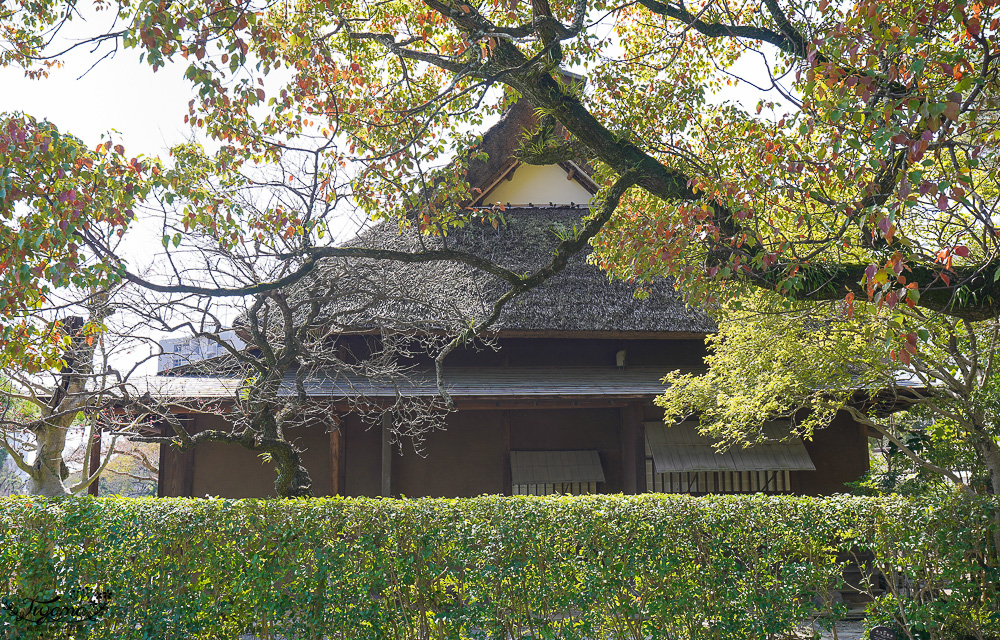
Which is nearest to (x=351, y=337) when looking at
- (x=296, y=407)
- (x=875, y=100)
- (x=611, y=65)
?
(x=296, y=407)

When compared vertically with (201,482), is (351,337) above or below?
above

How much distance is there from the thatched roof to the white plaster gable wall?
0.75 metres

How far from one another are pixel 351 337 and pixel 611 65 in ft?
18.2

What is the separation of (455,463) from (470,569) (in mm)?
5084

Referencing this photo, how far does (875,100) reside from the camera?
147 inches

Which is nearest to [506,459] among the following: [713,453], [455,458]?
[455,458]

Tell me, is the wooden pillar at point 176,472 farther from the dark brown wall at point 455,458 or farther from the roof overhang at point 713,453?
the roof overhang at point 713,453

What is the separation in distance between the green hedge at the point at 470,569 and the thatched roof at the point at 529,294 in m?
2.93

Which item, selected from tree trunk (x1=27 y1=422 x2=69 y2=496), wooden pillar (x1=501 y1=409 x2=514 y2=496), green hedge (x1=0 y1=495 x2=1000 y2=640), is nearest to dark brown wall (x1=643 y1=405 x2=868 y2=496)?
wooden pillar (x1=501 y1=409 x2=514 y2=496)

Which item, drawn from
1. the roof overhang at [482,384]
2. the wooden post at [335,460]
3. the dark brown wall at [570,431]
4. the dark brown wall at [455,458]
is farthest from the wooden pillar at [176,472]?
the dark brown wall at [570,431]

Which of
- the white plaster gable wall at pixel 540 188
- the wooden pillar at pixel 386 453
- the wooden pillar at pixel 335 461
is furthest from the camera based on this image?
the white plaster gable wall at pixel 540 188

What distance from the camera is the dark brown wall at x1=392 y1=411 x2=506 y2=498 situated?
9.94 meters

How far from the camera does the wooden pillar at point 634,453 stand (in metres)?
9.24

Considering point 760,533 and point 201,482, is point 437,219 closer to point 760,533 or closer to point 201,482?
point 760,533
